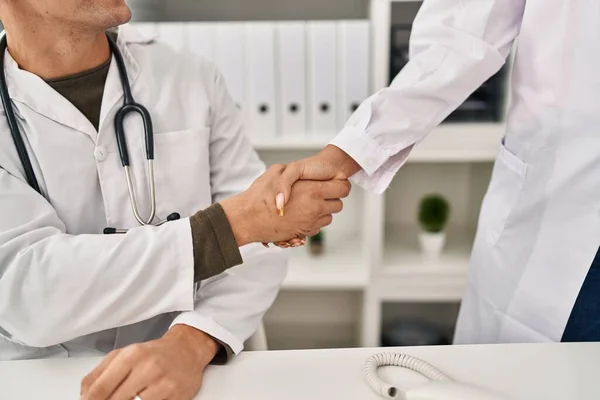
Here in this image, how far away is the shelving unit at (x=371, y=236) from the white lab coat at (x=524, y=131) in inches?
31.2

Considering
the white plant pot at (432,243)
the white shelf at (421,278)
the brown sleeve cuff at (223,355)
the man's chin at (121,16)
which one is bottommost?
the white shelf at (421,278)

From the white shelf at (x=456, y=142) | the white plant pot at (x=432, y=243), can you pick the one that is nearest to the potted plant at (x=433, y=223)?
the white plant pot at (x=432, y=243)

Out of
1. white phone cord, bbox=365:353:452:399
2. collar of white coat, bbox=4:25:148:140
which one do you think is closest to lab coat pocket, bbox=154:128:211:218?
collar of white coat, bbox=4:25:148:140

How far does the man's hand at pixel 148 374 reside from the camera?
0.80 meters

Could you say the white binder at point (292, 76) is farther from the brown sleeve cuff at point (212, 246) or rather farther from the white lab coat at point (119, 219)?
the brown sleeve cuff at point (212, 246)

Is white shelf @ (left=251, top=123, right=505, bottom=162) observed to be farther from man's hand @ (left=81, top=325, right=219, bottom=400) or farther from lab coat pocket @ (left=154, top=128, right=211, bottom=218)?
man's hand @ (left=81, top=325, right=219, bottom=400)

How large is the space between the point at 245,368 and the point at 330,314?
1.64 metres

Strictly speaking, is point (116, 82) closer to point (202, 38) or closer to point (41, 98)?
point (41, 98)

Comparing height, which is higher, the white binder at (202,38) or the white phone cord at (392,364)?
the white binder at (202,38)

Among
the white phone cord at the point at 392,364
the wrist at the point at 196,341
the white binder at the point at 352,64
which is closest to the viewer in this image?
the white phone cord at the point at 392,364

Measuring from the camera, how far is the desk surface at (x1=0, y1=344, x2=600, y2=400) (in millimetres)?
800

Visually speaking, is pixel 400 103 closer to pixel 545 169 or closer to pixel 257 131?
pixel 545 169

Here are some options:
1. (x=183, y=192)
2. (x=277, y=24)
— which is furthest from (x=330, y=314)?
(x=183, y=192)

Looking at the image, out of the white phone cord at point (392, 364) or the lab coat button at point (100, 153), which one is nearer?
the white phone cord at point (392, 364)
